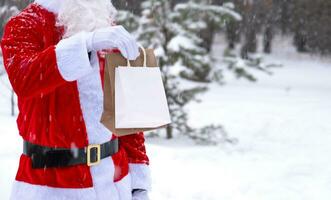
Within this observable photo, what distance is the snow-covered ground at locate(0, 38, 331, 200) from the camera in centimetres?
572

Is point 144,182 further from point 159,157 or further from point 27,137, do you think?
point 159,157

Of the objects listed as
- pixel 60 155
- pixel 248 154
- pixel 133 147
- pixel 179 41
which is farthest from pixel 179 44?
pixel 60 155

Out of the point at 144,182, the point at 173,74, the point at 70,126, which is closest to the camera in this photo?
the point at 70,126

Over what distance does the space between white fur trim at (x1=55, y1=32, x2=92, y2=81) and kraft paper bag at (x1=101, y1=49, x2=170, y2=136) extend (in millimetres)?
128

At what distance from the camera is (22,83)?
5.56 feet

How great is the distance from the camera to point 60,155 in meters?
1.96

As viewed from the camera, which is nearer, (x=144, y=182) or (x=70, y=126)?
(x=70, y=126)

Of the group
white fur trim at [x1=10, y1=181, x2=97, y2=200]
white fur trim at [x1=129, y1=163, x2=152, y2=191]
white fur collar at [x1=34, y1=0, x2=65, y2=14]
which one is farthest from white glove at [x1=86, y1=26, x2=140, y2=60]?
white fur trim at [x1=129, y1=163, x2=152, y2=191]

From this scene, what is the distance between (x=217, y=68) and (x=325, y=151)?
2.54 m

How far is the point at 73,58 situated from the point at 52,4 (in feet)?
1.19

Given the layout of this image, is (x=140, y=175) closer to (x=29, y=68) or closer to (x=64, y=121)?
(x=64, y=121)

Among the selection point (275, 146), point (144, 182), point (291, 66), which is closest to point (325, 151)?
point (275, 146)

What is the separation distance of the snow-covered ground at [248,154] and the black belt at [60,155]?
7.72 ft

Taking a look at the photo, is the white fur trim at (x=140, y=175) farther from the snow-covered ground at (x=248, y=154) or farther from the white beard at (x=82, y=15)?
the snow-covered ground at (x=248, y=154)
